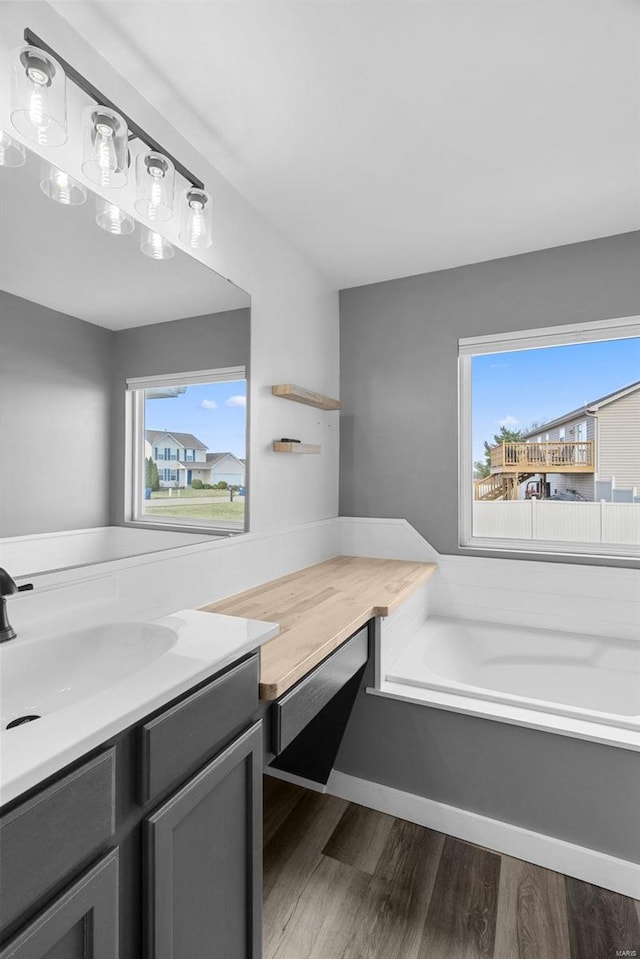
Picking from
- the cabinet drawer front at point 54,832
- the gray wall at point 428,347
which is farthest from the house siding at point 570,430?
the cabinet drawer front at point 54,832

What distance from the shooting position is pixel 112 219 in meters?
1.36

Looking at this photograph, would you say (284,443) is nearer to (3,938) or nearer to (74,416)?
(74,416)

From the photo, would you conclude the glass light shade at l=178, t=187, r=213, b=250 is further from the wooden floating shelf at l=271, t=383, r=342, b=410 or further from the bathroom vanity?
the bathroom vanity

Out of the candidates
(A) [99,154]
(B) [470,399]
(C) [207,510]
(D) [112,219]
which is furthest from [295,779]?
(A) [99,154]

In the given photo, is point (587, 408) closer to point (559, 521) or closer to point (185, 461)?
point (559, 521)

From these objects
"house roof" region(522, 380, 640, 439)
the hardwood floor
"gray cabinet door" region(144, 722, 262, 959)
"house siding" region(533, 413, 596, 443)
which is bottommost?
the hardwood floor

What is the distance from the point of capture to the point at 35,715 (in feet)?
3.00

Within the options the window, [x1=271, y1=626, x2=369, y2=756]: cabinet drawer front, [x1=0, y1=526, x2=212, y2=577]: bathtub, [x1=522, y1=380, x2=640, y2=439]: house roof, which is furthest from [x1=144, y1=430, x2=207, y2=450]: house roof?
[x1=522, y1=380, x2=640, y2=439]: house roof

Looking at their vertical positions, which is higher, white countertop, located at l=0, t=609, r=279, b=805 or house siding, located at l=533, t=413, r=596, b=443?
house siding, located at l=533, t=413, r=596, b=443

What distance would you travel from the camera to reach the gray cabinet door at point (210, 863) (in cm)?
79

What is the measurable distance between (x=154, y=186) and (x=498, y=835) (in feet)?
7.87

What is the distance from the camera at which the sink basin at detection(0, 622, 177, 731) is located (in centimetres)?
94

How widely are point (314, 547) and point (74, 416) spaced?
5.15ft

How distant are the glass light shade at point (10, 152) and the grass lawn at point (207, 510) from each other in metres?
0.90
